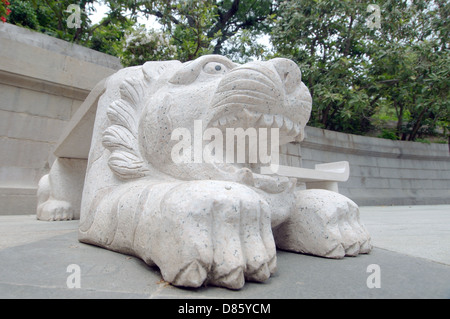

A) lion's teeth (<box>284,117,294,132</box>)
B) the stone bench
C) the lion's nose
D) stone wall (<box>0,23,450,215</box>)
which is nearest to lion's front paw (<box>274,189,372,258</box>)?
lion's teeth (<box>284,117,294,132</box>)

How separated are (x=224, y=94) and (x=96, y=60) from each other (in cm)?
463

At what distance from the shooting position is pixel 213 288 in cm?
90

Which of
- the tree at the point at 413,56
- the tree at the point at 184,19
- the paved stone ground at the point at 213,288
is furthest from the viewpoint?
the tree at the point at 413,56

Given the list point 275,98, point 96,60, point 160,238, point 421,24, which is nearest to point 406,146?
point 421,24

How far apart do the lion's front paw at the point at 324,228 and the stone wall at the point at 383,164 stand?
4792 millimetres

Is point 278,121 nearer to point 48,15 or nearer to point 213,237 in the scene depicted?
point 213,237

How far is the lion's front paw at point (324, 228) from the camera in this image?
127 cm

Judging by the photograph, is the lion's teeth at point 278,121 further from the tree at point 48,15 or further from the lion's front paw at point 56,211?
the tree at point 48,15

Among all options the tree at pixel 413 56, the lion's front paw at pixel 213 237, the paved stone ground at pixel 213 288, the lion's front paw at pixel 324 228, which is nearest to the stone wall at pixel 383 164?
the tree at pixel 413 56

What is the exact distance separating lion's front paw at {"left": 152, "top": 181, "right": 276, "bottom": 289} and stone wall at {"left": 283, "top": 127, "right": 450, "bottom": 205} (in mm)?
5256

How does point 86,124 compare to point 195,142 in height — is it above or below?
above

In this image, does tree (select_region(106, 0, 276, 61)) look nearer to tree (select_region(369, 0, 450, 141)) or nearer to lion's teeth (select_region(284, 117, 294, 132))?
tree (select_region(369, 0, 450, 141))

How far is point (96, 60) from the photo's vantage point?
511cm
